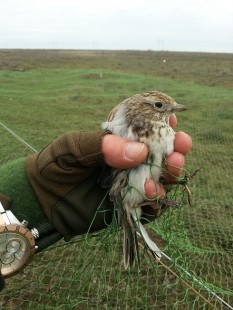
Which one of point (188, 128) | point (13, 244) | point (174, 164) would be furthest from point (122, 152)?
point (188, 128)

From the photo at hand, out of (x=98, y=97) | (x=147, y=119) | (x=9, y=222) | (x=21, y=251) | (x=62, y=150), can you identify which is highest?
(x=147, y=119)

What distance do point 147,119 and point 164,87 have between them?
623 inches

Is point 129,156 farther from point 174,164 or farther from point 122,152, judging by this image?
point 174,164

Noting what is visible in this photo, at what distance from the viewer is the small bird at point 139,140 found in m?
1.61

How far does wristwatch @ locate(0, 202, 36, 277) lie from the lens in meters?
1.56

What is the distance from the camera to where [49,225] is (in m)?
1.66

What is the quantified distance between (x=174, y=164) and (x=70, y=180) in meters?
0.42

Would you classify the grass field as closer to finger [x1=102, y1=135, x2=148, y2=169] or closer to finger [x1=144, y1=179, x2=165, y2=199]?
finger [x1=144, y1=179, x2=165, y2=199]

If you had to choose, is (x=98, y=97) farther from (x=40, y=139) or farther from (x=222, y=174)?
(x=222, y=174)

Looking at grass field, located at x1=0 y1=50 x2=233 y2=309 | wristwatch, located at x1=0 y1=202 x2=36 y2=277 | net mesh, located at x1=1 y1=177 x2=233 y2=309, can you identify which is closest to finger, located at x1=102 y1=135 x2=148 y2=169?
wristwatch, located at x1=0 y1=202 x2=36 y2=277

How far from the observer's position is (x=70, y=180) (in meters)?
1.63

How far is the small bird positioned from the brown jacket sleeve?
92 mm

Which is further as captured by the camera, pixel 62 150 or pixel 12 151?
pixel 12 151

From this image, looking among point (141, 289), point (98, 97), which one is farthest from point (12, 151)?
point (98, 97)
